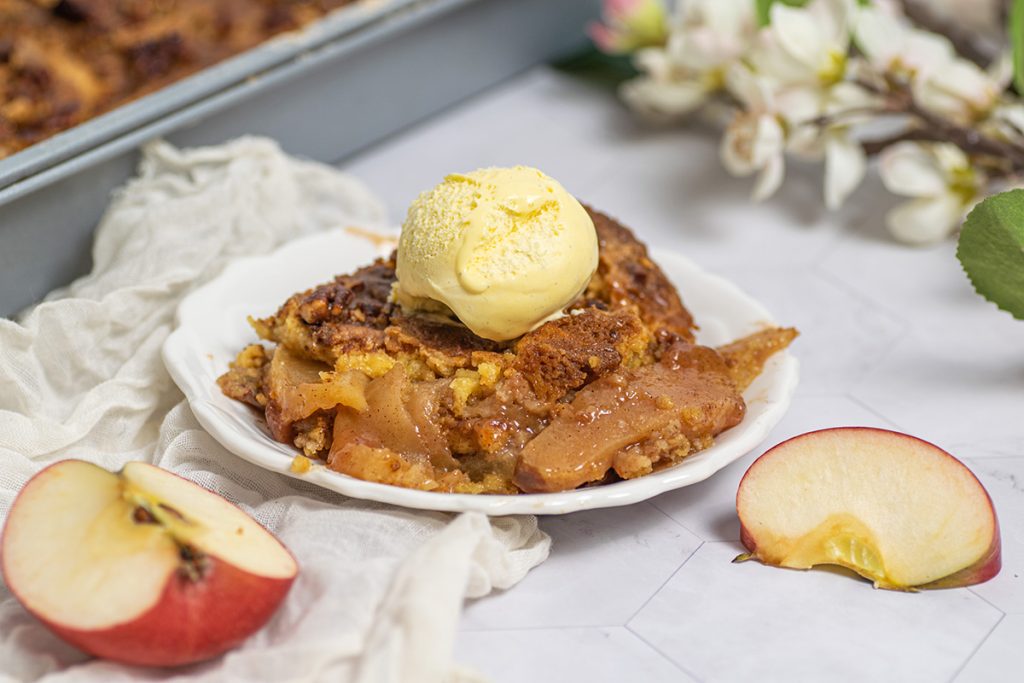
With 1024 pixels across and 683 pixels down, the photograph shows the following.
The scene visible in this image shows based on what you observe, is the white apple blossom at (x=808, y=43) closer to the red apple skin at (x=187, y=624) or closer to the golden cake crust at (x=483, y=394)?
the golden cake crust at (x=483, y=394)

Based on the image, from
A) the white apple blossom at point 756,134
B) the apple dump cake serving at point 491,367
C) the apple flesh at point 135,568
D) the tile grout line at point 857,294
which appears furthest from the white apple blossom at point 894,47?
the apple flesh at point 135,568

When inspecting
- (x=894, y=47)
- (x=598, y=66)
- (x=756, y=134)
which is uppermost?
(x=894, y=47)

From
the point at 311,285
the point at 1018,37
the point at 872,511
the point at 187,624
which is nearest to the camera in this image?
the point at 187,624

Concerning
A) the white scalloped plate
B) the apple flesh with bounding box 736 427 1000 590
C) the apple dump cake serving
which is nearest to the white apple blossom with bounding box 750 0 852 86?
the white scalloped plate

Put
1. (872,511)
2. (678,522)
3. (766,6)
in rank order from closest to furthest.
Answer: (872,511)
(678,522)
(766,6)

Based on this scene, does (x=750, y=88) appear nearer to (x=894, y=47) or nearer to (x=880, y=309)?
(x=894, y=47)

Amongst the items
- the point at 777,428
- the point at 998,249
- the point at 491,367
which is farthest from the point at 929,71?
the point at 491,367

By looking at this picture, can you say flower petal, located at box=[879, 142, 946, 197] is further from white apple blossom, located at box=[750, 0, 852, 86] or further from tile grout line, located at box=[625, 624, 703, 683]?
tile grout line, located at box=[625, 624, 703, 683]

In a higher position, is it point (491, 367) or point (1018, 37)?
point (1018, 37)
